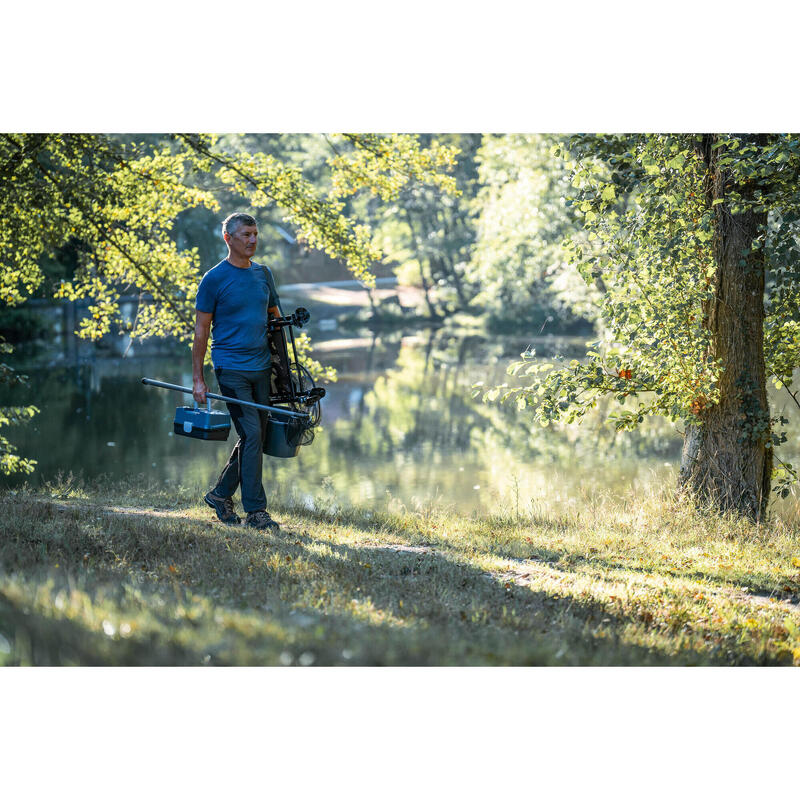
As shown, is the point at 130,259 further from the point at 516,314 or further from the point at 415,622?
the point at 516,314

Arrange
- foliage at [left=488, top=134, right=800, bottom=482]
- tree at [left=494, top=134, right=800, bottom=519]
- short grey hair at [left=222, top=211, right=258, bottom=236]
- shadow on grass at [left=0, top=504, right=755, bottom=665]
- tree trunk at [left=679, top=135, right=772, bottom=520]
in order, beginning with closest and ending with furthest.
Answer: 1. shadow on grass at [left=0, top=504, right=755, bottom=665]
2. short grey hair at [left=222, top=211, right=258, bottom=236]
3. foliage at [left=488, top=134, right=800, bottom=482]
4. tree at [left=494, top=134, right=800, bottom=519]
5. tree trunk at [left=679, top=135, right=772, bottom=520]

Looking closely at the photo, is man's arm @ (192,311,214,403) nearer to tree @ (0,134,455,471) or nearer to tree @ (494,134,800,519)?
tree @ (494,134,800,519)

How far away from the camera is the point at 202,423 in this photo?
233 inches

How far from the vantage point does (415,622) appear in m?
4.18

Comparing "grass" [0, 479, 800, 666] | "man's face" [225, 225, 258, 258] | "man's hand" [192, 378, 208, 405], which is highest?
"man's face" [225, 225, 258, 258]

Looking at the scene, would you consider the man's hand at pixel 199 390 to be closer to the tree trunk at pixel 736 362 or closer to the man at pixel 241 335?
the man at pixel 241 335

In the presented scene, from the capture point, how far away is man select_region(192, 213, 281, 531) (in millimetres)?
5848

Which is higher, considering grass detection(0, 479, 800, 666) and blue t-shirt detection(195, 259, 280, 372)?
blue t-shirt detection(195, 259, 280, 372)

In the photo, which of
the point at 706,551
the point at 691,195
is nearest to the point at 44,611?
the point at 706,551

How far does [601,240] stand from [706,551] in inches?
104

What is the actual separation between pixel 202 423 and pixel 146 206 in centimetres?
385

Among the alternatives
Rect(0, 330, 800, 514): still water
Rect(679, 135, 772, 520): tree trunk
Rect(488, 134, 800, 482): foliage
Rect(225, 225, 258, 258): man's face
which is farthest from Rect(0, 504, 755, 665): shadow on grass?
Rect(0, 330, 800, 514): still water

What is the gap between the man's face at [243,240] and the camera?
5.78 m

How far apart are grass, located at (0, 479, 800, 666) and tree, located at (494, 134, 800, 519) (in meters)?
0.90
